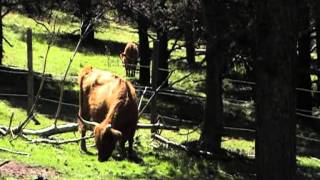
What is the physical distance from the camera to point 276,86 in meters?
6.07

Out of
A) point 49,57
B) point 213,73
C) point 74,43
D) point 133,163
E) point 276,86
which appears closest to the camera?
point 276,86

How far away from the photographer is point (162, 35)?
77.4ft

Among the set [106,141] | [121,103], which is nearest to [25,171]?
[106,141]

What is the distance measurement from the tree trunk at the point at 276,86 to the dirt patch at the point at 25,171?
161 inches

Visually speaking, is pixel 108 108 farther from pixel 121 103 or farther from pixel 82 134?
pixel 82 134

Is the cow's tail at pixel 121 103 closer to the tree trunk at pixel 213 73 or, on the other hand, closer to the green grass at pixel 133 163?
the green grass at pixel 133 163

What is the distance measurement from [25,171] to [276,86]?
5.05 m

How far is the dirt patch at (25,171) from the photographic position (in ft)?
30.6

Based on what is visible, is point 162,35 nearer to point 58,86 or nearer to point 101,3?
point 101,3

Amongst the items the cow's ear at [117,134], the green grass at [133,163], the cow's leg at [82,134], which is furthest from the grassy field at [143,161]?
the cow's ear at [117,134]

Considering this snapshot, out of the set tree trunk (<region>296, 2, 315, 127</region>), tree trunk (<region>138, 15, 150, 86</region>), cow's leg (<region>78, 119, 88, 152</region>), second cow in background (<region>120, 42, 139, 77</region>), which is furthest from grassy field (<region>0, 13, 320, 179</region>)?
second cow in background (<region>120, 42, 139, 77</region>)

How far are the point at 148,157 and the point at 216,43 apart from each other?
300 centimetres

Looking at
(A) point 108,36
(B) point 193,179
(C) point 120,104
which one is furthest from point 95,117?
(A) point 108,36

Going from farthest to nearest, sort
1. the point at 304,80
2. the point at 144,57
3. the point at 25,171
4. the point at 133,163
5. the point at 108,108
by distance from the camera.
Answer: the point at 144,57, the point at 304,80, the point at 108,108, the point at 133,163, the point at 25,171
